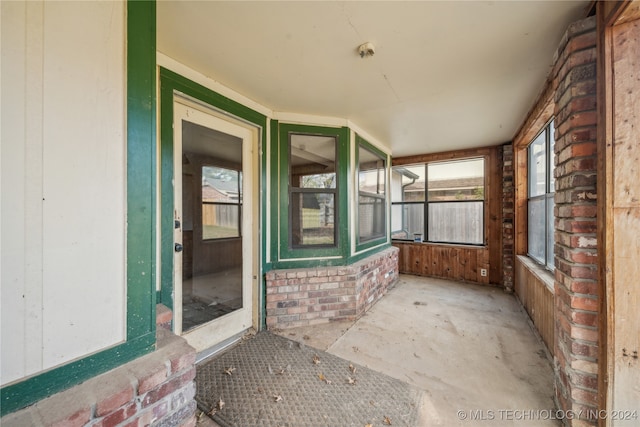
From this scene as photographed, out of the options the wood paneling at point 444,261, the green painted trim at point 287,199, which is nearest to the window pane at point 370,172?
the green painted trim at point 287,199

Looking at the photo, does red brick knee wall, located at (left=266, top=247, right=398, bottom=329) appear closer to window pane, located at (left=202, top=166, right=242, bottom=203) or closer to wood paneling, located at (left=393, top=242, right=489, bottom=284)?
window pane, located at (left=202, top=166, right=242, bottom=203)

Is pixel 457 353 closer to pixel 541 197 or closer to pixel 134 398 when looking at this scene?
pixel 541 197

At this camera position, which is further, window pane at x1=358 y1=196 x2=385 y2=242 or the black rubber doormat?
window pane at x1=358 y1=196 x2=385 y2=242

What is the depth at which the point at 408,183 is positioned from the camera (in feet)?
17.6

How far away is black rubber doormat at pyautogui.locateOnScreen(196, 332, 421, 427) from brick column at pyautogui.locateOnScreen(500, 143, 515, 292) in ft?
10.7

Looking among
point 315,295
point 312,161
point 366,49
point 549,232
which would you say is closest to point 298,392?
point 315,295

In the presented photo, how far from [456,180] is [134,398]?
535 cm

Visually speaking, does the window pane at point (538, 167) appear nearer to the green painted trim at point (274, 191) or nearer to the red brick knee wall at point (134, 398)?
the green painted trim at point (274, 191)

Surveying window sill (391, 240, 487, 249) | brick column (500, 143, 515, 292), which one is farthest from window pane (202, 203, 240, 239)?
brick column (500, 143, 515, 292)

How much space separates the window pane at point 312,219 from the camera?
2965mm

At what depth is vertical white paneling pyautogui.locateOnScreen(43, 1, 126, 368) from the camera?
0.88 meters

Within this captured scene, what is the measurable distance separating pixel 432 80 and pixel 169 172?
237 centimetres

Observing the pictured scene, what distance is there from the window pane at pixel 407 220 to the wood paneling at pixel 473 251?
34 cm

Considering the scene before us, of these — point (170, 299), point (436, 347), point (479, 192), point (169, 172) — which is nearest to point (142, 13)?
point (169, 172)
